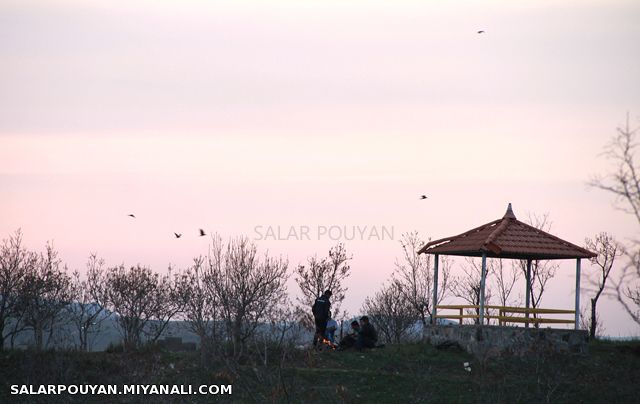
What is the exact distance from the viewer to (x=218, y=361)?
77.2 feet

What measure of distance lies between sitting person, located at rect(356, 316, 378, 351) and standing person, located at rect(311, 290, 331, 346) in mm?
968

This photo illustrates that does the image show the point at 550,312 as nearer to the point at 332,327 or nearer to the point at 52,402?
the point at 332,327

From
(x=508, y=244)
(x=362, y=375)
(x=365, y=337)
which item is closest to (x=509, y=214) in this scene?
(x=508, y=244)

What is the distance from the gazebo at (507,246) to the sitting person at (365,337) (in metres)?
2.50

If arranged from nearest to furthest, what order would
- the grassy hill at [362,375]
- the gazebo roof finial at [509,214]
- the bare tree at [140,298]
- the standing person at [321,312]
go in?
the grassy hill at [362,375], the standing person at [321,312], the gazebo roof finial at [509,214], the bare tree at [140,298]

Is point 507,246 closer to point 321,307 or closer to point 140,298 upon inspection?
point 321,307

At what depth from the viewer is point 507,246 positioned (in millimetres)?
26109

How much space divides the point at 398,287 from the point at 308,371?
18106mm

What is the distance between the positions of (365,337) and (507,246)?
4.65m

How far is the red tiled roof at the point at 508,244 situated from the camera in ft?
85.6

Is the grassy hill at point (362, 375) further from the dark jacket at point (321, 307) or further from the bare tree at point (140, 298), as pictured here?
the bare tree at point (140, 298)

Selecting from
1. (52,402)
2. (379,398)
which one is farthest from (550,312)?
(52,402)

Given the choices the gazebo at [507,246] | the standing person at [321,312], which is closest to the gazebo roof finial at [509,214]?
the gazebo at [507,246]

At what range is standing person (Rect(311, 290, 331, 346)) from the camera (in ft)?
82.2
